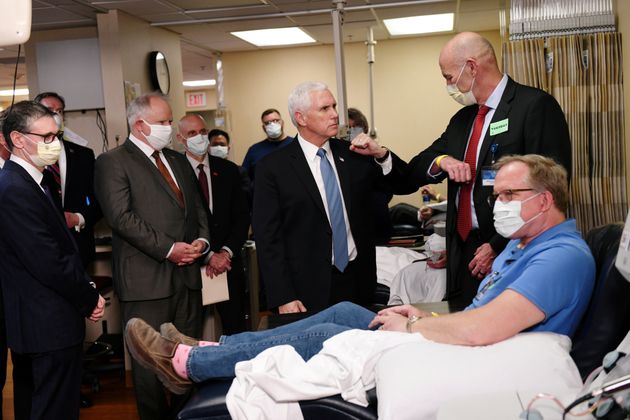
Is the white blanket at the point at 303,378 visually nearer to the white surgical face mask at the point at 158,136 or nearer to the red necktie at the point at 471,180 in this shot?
the red necktie at the point at 471,180

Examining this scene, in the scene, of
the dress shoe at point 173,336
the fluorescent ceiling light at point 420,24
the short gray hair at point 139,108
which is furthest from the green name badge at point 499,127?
the fluorescent ceiling light at point 420,24

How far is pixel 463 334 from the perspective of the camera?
213 centimetres

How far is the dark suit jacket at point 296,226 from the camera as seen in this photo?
306 centimetres

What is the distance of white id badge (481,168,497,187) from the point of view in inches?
105

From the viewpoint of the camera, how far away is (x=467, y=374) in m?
1.93

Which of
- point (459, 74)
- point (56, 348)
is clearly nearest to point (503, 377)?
point (459, 74)

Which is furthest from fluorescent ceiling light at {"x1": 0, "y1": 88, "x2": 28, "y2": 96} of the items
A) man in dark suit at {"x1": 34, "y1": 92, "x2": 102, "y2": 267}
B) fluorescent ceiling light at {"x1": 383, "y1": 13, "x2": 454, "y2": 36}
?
man in dark suit at {"x1": 34, "y1": 92, "x2": 102, "y2": 267}

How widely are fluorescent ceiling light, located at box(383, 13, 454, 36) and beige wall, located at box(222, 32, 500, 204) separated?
1.67 ft

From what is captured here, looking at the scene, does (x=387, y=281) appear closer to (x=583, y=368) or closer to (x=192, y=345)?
(x=192, y=345)

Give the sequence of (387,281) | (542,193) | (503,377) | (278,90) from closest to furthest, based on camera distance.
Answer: (503,377) < (542,193) < (387,281) < (278,90)

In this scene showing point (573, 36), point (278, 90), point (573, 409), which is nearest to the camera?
point (573, 409)

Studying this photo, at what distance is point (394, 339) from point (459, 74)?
1167 mm

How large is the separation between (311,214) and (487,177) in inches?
30.4

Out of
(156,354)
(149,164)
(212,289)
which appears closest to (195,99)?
(212,289)
